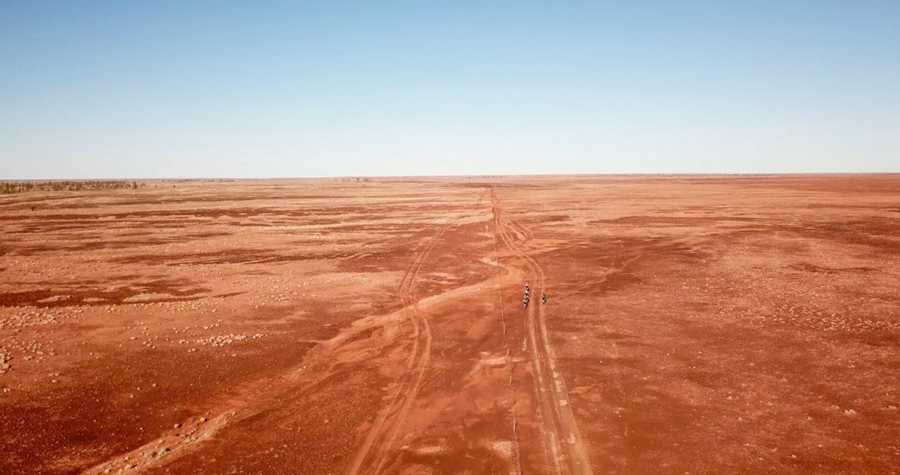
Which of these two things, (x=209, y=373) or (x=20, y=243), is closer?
(x=209, y=373)

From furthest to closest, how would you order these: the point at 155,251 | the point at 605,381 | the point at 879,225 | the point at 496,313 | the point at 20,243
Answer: the point at 879,225
the point at 20,243
the point at 155,251
the point at 496,313
the point at 605,381

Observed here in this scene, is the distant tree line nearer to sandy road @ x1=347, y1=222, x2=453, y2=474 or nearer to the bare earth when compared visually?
the bare earth

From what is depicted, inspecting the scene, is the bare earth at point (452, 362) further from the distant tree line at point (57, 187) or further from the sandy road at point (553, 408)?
the distant tree line at point (57, 187)

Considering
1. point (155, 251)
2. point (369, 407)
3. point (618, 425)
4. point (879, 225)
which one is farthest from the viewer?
point (879, 225)

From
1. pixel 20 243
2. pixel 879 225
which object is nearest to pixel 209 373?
pixel 20 243

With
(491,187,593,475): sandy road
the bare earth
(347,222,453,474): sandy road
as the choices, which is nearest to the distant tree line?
the bare earth

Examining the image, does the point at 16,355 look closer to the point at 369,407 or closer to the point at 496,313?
the point at 369,407
